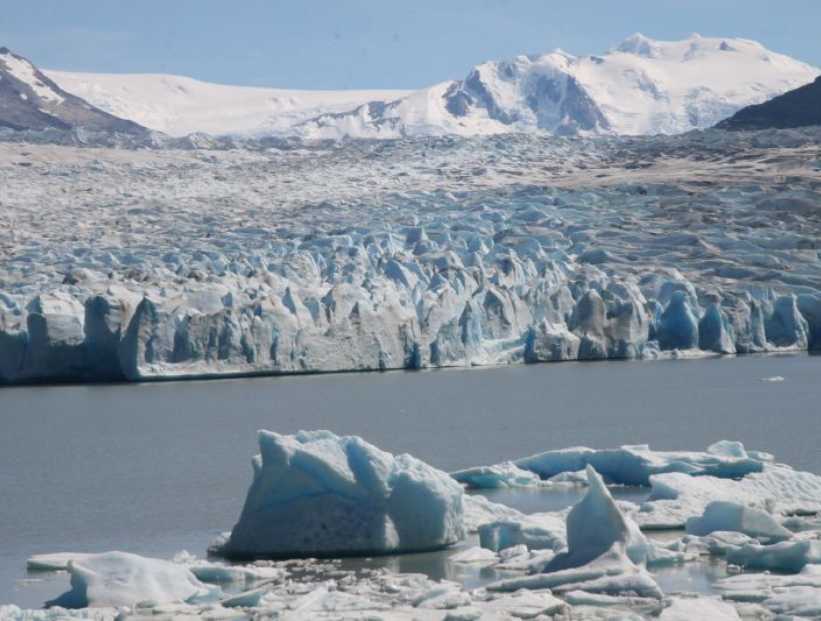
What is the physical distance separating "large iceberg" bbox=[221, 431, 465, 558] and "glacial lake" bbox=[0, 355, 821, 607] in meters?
0.24

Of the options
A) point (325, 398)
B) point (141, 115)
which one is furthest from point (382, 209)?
point (141, 115)

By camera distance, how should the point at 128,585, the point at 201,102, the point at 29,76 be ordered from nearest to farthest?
the point at 128,585 → the point at 29,76 → the point at 201,102

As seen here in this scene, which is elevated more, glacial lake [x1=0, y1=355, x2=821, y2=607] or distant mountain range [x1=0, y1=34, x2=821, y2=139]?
distant mountain range [x1=0, y1=34, x2=821, y2=139]

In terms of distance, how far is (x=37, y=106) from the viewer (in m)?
100

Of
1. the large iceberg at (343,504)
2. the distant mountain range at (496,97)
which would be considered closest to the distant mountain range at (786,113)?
the distant mountain range at (496,97)

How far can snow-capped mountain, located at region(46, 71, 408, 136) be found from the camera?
385ft

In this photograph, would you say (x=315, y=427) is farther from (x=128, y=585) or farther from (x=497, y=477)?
(x=128, y=585)

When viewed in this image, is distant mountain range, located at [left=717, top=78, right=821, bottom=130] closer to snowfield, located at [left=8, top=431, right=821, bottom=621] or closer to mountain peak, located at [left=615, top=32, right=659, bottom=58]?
snowfield, located at [left=8, top=431, right=821, bottom=621]

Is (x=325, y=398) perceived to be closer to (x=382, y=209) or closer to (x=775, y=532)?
(x=775, y=532)

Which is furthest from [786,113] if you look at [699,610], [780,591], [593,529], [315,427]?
[699,610]

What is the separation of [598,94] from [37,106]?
5217 cm

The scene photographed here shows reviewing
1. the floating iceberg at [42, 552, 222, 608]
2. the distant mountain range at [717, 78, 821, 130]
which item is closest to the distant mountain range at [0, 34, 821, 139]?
the distant mountain range at [717, 78, 821, 130]

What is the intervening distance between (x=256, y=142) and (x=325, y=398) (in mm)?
40076

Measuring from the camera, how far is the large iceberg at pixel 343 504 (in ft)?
28.0
